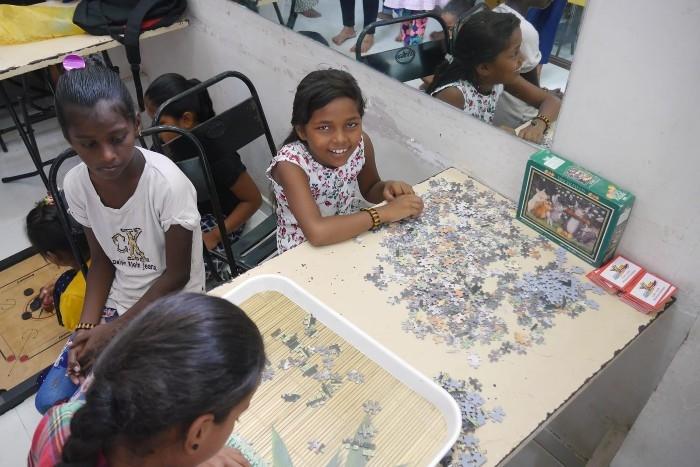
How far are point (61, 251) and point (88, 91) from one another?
93 cm

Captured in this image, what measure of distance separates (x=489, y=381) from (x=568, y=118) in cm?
71

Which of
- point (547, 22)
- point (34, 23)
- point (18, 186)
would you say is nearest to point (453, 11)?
point (547, 22)

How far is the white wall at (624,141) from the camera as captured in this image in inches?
41.3

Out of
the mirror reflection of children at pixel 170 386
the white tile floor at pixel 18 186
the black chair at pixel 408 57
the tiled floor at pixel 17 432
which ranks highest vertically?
the black chair at pixel 408 57

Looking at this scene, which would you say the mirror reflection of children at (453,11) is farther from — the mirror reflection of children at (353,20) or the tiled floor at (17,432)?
the tiled floor at (17,432)

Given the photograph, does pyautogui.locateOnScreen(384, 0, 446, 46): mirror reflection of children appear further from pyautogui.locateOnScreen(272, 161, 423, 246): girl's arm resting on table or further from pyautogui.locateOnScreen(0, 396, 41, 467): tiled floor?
pyautogui.locateOnScreen(0, 396, 41, 467): tiled floor

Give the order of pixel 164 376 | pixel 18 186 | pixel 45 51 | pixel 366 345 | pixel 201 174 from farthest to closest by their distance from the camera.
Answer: pixel 18 186 < pixel 45 51 < pixel 201 174 < pixel 366 345 < pixel 164 376

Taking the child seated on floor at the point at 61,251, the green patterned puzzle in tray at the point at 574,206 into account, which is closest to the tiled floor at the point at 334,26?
the green patterned puzzle in tray at the point at 574,206

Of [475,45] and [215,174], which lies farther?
[215,174]

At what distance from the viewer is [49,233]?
6.40 ft

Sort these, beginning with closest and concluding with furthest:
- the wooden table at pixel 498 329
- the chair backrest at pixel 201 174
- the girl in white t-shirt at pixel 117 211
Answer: the wooden table at pixel 498 329 < the girl in white t-shirt at pixel 117 211 < the chair backrest at pixel 201 174

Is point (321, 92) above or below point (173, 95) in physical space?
above

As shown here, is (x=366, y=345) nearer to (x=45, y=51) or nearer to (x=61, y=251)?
(x=61, y=251)

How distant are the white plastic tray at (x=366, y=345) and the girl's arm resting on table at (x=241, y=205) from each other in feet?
3.30
